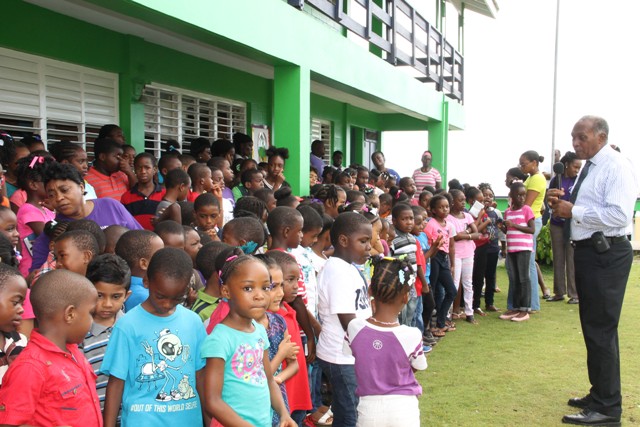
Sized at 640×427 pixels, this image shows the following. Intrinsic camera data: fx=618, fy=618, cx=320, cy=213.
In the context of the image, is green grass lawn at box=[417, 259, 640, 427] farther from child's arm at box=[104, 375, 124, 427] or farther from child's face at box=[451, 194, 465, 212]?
child's arm at box=[104, 375, 124, 427]

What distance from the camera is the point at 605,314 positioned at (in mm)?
4254

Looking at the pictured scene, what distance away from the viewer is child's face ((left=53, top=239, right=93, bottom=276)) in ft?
9.16

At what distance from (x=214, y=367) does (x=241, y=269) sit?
1.31 ft

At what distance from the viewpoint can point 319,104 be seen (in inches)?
514

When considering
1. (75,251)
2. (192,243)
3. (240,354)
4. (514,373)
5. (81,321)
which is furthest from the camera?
(514,373)

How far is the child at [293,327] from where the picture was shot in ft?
10.7

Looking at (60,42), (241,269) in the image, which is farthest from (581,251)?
(60,42)

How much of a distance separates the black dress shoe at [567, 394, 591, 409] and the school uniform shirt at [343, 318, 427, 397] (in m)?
2.23

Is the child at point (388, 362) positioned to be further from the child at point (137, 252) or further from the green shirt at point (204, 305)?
the child at point (137, 252)

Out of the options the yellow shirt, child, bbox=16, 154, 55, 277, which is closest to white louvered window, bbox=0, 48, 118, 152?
child, bbox=16, 154, 55, 277

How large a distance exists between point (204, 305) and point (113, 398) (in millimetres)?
731

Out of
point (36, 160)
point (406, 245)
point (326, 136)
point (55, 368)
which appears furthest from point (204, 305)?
point (326, 136)

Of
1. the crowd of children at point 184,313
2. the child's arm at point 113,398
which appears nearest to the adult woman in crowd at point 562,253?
the crowd of children at point 184,313

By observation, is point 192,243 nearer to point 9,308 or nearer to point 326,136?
point 9,308
